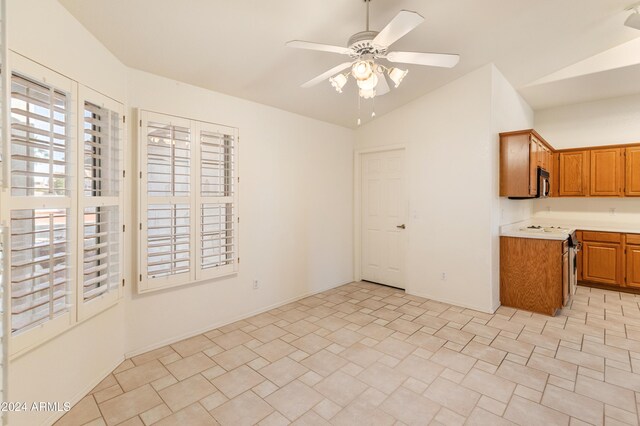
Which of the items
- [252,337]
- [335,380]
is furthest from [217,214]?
[335,380]

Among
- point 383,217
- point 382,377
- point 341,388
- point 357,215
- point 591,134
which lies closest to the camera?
point 341,388

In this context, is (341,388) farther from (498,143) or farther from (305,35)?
(498,143)

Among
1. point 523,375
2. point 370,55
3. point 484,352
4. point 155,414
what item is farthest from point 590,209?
point 155,414

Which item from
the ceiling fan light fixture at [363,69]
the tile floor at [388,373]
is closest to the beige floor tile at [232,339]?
the tile floor at [388,373]

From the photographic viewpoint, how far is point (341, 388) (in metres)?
2.33

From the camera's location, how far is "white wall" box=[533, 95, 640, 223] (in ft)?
15.9

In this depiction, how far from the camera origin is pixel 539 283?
3.77m

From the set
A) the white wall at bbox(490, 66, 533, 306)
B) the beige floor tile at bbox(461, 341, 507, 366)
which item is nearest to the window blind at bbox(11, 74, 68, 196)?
the beige floor tile at bbox(461, 341, 507, 366)

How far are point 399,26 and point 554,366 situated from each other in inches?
116

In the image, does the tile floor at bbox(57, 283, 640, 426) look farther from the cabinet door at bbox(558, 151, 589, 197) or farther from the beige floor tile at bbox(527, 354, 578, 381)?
the cabinet door at bbox(558, 151, 589, 197)

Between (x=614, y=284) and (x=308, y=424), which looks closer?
(x=308, y=424)

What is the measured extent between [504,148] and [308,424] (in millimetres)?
3792

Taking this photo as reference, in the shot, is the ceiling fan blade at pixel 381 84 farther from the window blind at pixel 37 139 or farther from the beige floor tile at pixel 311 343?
the beige floor tile at pixel 311 343

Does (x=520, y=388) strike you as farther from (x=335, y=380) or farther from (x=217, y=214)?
(x=217, y=214)
